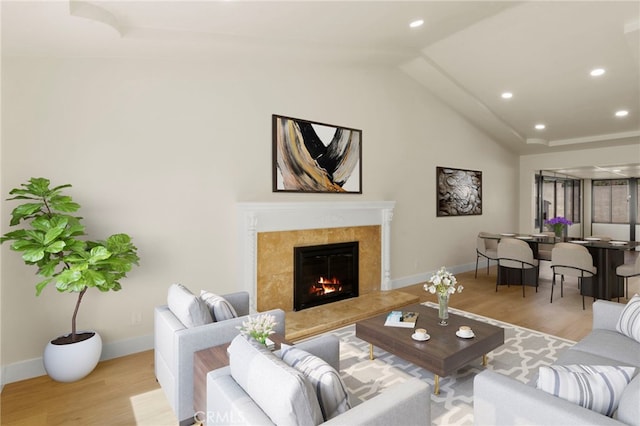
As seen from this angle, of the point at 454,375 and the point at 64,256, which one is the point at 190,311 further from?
the point at 454,375

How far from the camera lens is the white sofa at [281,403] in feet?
4.57

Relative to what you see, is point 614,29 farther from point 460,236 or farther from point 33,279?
point 33,279

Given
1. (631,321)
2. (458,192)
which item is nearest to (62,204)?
(631,321)

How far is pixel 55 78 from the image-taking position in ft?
10.0

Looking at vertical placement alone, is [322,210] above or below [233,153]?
below

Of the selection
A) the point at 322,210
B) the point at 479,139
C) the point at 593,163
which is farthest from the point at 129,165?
the point at 593,163

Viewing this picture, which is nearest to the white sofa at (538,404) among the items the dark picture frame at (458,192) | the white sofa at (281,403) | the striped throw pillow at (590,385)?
the striped throw pillow at (590,385)

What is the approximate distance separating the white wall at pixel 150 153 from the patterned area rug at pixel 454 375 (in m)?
1.75

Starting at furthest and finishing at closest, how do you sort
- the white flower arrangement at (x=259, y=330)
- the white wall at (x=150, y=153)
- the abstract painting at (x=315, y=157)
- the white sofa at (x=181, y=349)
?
the abstract painting at (x=315, y=157)
the white wall at (x=150, y=153)
the white sofa at (x=181, y=349)
the white flower arrangement at (x=259, y=330)

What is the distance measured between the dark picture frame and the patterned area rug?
10.6 feet

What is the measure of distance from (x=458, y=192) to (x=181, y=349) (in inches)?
242

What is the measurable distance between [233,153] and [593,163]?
314 inches

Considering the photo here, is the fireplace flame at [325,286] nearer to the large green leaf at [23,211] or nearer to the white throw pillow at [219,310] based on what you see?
the white throw pillow at [219,310]

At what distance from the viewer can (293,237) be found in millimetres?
4574
